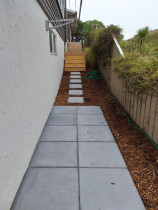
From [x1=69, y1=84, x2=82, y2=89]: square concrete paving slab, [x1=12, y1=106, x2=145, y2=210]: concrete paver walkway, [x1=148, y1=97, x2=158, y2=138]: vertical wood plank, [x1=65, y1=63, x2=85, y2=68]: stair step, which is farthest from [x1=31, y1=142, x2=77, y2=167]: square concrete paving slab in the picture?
[x1=65, y1=63, x2=85, y2=68]: stair step

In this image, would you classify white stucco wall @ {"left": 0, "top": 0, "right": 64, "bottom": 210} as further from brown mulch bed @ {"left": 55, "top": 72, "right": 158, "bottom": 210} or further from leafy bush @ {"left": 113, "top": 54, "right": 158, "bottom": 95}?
leafy bush @ {"left": 113, "top": 54, "right": 158, "bottom": 95}

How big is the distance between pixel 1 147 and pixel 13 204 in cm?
66

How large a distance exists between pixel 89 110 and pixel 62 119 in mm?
909

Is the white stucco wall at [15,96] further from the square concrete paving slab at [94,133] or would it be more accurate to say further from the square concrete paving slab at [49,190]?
the square concrete paving slab at [94,133]

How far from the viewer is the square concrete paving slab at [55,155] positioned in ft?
6.67

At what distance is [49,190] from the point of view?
1628 millimetres

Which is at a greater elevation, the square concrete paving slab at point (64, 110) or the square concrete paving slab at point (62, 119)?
the square concrete paving slab at point (64, 110)

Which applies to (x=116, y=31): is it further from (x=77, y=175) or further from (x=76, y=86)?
(x=77, y=175)

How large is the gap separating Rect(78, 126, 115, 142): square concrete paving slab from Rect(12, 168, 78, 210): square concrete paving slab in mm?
843

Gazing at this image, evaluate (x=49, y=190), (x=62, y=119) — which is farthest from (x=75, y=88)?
(x=49, y=190)

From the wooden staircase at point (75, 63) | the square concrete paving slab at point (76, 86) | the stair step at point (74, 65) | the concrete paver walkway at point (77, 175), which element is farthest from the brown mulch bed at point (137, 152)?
the stair step at point (74, 65)

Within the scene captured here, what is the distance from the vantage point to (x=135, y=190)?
1.65 meters

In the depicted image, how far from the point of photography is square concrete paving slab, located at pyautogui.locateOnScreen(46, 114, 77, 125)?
128 inches

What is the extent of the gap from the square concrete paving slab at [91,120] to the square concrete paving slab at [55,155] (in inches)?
34.6
